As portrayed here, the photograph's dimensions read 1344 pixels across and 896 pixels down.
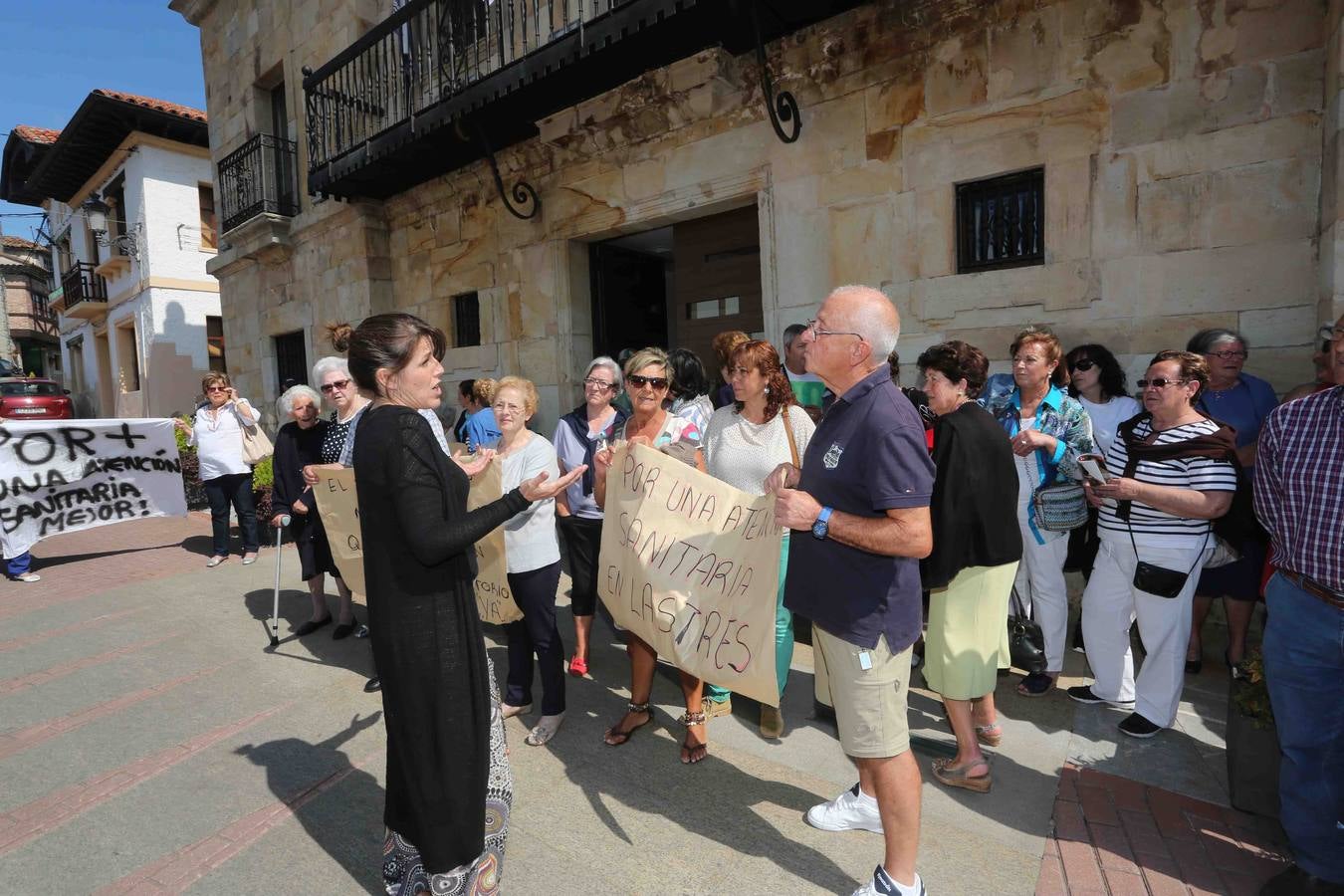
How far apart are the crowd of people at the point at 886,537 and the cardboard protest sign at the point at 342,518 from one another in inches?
7.0

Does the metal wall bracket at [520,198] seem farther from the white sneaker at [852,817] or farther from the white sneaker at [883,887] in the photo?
the white sneaker at [883,887]

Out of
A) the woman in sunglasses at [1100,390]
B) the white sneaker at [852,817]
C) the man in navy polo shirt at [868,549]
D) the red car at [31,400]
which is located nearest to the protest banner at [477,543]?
the man in navy polo shirt at [868,549]

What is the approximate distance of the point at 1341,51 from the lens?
3.36 m

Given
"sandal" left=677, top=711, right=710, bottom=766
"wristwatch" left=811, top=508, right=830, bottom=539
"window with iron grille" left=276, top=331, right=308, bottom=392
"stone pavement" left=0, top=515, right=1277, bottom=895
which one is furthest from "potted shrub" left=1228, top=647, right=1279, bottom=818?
"window with iron grille" left=276, top=331, right=308, bottom=392

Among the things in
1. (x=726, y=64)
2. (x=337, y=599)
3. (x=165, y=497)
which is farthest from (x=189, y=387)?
(x=726, y=64)

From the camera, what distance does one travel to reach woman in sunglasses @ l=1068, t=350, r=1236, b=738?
115 inches

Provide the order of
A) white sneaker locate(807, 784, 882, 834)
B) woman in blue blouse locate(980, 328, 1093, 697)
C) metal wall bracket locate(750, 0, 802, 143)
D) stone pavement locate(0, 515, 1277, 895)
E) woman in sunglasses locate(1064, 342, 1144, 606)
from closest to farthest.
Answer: stone pavement locate(0, 515, 1277, 895)
white sneaker locate(807, 784, 882, 834)
woman in blue blouse locate(980, 328, 1093, 697)
woman in sunglasses locate(1064, 342, 1144, 606)
metal wall bracket locate(750, 0, 802, 143)

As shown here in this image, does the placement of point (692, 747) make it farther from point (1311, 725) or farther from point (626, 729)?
point (1311, 725)

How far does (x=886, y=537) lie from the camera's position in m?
1.94

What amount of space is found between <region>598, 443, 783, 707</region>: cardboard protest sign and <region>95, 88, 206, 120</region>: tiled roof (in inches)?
935

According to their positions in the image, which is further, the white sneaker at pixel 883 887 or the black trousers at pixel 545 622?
the black trousers at pixel 545 622

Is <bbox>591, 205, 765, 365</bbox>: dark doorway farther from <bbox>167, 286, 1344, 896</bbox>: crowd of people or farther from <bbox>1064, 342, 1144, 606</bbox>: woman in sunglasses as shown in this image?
<bbox>1064, 342, 1144, 606</bbox>: woman in sunglasses

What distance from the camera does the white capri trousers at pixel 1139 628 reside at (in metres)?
3.06

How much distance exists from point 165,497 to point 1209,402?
9.07 m
